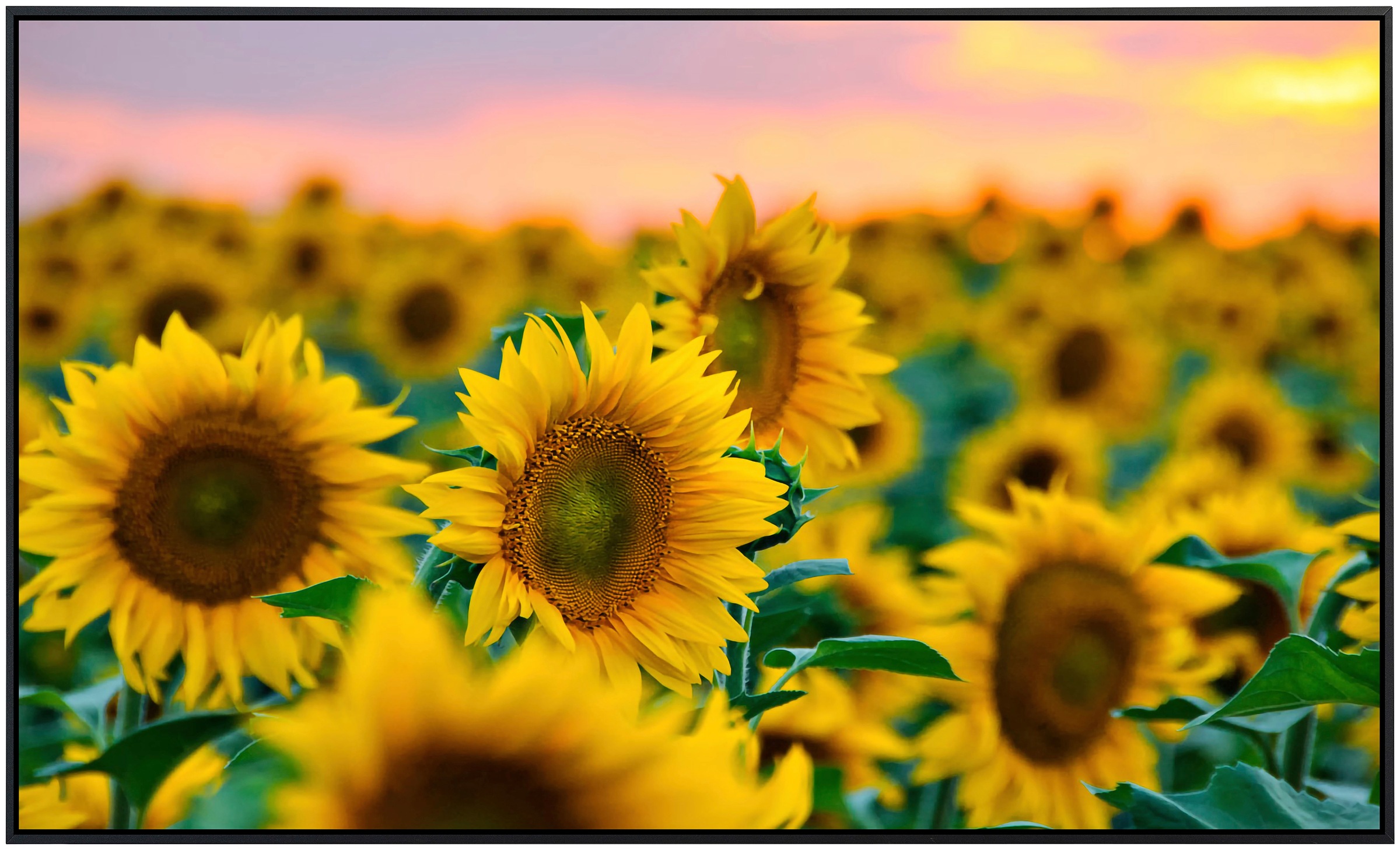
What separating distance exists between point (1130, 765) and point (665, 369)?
35.6 inches

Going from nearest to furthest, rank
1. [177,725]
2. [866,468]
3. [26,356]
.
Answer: [177,725]
[26,356]
[866,468]

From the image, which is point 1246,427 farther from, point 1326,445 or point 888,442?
point 888,442

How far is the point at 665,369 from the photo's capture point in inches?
41.0

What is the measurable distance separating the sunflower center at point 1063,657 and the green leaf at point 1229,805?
0.73ft

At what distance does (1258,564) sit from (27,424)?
4.63 feet

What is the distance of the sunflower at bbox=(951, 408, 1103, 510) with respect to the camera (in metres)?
2.38

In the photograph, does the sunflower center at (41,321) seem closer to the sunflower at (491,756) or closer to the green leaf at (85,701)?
the green leaf at (85,701)

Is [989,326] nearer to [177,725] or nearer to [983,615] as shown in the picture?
[983,615]

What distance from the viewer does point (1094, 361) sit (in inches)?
112

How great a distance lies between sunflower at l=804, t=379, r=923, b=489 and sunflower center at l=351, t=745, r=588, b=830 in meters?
1.57

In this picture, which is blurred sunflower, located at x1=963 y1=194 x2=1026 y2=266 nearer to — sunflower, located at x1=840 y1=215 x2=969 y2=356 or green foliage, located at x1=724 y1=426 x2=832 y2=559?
sunflower, located at x1=840 y1=215 x2=969 y2=356

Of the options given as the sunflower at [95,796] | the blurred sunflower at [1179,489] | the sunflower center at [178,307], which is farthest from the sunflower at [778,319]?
the sunflower center at [178,307]

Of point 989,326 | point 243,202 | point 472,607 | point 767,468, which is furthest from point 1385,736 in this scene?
point 243,202

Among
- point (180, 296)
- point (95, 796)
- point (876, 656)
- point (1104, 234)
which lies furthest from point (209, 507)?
point (1104, 234)
